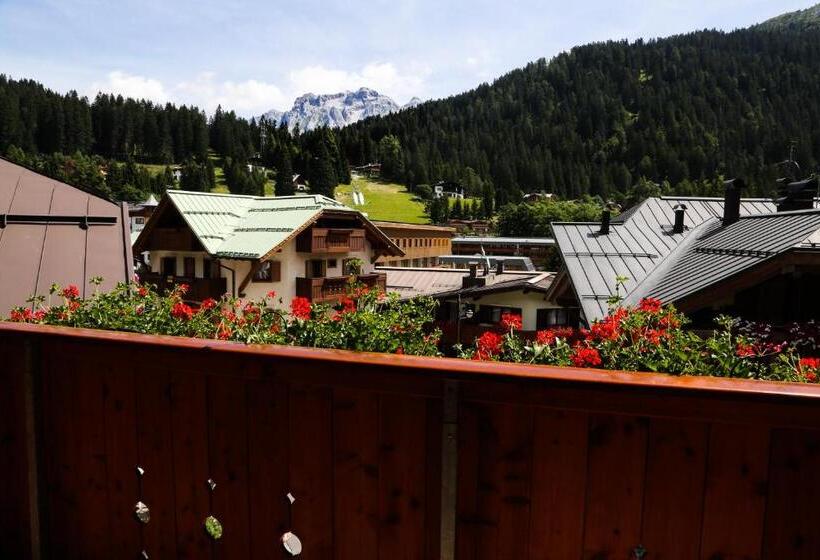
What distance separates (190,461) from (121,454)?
0.35 metres

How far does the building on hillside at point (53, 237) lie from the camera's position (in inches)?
280

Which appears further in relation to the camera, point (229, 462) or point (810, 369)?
point (810, 369)

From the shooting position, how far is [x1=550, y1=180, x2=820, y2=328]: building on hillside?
25.3 feet

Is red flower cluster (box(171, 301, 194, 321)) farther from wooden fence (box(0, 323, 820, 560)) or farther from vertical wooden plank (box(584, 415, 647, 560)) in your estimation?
vertical wooden plank (box(584, 415, 647, 560))

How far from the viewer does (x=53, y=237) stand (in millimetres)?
7770

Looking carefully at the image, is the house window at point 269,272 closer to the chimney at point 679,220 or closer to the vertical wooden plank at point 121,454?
the chimney at point 679,220

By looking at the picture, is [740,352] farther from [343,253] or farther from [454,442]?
[343,253]

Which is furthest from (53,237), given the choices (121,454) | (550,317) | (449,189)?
(449,189)

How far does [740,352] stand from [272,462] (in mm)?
A: 1867

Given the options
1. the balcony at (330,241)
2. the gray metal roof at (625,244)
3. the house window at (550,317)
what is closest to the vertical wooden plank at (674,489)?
the gray metal roof at (625,244)

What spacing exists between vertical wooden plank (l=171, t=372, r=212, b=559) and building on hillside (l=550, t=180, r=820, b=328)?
2941 millimetres

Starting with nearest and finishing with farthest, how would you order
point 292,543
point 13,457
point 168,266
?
point 292,543 → point 13,457 → point 168,266

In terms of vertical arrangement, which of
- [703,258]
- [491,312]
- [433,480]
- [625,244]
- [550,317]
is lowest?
[550,317]

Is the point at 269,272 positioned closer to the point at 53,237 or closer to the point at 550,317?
the point at 550,317
